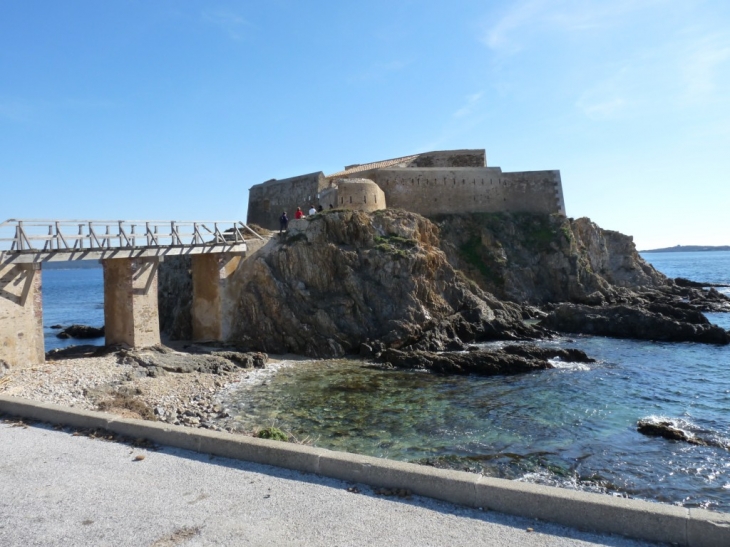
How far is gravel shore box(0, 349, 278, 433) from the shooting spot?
45.3ft

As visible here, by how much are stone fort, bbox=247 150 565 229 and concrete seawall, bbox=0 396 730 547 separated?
25134 millimetres

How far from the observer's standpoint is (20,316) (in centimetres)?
1658

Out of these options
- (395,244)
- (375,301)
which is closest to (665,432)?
(375,301)

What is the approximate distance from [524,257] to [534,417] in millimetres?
26493

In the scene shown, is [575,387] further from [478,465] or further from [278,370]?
[278,370]

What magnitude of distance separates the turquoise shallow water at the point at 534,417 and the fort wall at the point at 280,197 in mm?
15590

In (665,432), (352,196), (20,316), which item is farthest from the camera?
(352,196)

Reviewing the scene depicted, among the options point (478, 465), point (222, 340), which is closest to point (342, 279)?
point (222, 340)

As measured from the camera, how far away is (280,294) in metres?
26.0

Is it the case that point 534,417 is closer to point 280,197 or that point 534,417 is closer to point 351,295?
point 351,295

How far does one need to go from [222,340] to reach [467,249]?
795 inches

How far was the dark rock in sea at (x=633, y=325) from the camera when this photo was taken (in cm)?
2830

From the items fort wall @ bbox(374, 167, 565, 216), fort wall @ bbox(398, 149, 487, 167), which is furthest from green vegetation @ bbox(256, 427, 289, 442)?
fort wall @ bbox(398, 149, 487, 167)

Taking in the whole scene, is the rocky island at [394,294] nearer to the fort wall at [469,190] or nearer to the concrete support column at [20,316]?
the fort wall at [469,190]
